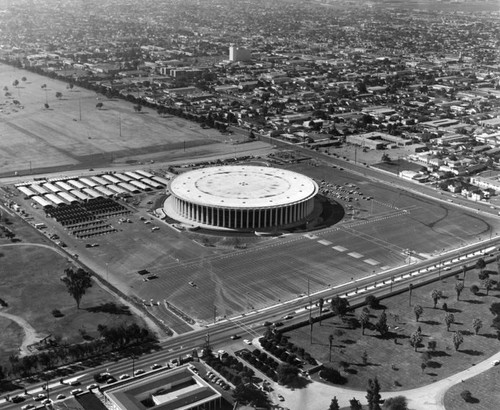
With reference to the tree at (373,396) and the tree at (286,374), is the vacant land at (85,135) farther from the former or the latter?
the tree at (373,396)

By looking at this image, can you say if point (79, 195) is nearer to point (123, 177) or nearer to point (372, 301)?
point (123, 177)

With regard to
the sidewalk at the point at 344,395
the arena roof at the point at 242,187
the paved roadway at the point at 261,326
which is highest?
the arena roof at the point at 242,187

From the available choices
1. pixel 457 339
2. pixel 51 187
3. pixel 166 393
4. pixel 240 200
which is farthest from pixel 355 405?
pixel 51 187

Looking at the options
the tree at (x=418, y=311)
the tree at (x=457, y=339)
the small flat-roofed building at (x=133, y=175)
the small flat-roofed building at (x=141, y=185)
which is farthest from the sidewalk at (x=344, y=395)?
the small flat-roofed building at (x=133, y=175)

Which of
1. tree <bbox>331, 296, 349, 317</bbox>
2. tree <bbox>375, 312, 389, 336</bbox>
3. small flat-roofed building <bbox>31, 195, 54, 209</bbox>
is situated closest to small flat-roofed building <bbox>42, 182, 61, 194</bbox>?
small flat-roofed building <bbox>31, 195, 54, 209</bbox>

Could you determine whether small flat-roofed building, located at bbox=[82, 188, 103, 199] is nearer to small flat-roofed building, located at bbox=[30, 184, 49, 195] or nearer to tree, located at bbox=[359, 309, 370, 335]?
small flat-roofed building, located at bbox=[30, 184, 49, 195]

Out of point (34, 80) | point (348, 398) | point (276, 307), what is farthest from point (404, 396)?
point (34, 80)

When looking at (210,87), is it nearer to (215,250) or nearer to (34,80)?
(34,80)
